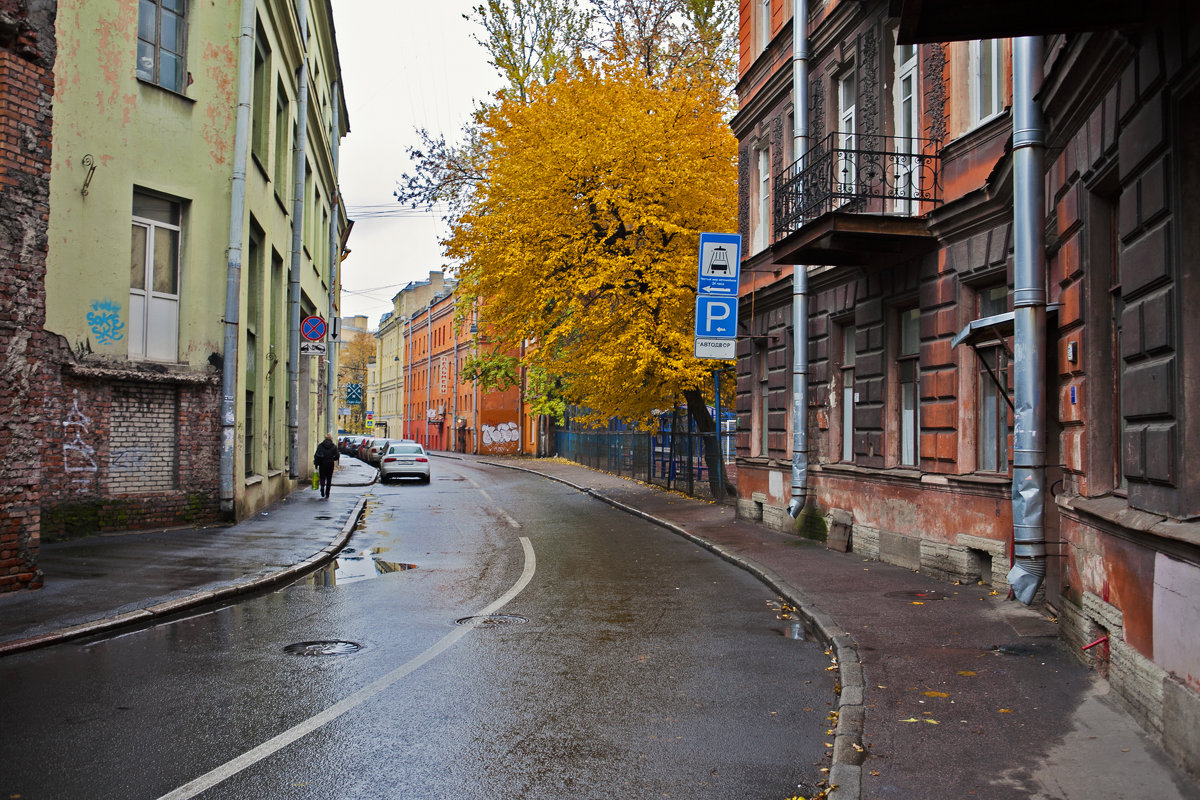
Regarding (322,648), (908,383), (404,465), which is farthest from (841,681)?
(404,465)

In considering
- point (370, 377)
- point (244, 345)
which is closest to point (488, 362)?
point (244, 345)

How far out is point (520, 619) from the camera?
9.30 m

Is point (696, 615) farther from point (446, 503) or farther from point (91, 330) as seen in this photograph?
point (446, 503)

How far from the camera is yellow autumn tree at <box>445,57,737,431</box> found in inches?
836

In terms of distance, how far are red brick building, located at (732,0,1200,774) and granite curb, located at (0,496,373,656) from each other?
7596 mm

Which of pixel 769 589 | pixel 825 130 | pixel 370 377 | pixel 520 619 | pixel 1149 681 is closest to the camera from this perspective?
pixel 1149 681

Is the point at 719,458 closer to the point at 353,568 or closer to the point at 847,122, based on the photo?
the point at 847,122

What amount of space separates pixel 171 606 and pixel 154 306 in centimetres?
735

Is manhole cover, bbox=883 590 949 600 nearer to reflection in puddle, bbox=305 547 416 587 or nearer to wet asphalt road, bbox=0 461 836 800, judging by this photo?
wet asphalt road, bbox=0 461 836 800

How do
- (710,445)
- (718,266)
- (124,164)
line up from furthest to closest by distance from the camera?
1. (710,445)
2. (718,266)
3. (124,164)

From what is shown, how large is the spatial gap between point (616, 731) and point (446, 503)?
19.4 meters

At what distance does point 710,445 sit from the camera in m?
24.0

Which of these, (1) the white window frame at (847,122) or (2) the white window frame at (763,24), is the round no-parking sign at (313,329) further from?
(1) the white window frame at (847,122)

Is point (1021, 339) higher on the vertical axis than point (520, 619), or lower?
higher
